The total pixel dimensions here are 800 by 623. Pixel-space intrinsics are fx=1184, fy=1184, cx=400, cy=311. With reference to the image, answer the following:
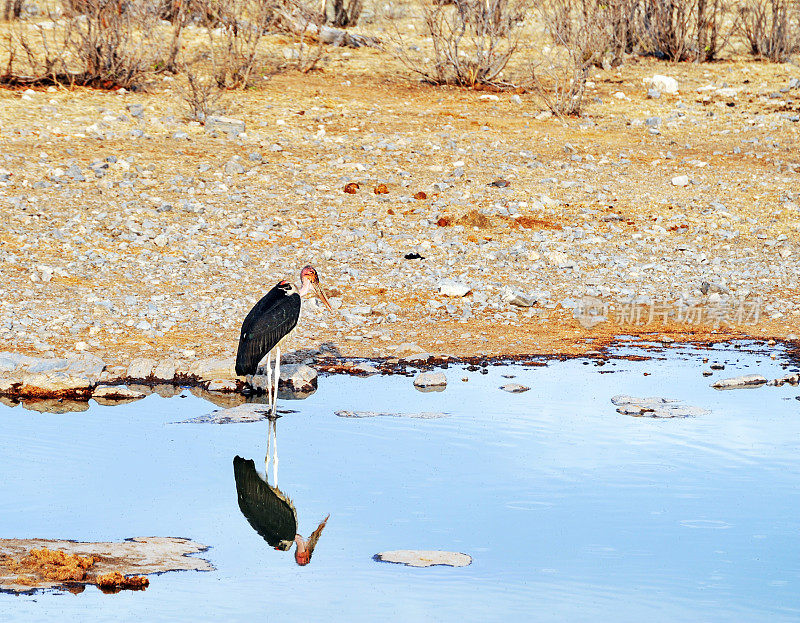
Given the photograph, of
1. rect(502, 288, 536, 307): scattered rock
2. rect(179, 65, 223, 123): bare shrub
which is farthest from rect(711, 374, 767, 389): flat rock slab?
rect(179, 65, 223, 123): bare shrub

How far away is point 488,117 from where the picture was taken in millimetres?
16719

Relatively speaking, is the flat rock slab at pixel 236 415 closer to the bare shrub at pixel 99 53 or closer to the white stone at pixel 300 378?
the white stone at pixel 300 378

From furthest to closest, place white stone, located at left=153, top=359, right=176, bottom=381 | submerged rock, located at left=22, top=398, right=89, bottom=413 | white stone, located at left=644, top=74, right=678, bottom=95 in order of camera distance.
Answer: white stone, located at left=644, top=74, right=678, bottom=95, white stone, located at left=153, top=359, right=176, bottom=381, submerged rock, located at left=22, top=398, right=89, bottom=413

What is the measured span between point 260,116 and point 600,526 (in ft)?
37.6

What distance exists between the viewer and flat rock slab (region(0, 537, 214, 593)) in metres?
4.89

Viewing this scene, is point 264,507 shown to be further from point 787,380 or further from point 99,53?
point 99,53

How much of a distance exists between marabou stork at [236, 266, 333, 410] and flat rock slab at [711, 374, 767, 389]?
3033 millimetres

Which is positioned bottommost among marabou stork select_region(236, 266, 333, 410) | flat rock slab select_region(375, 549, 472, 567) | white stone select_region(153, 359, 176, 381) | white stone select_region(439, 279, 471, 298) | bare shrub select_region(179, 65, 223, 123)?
white stone select_region(153, 359, 176, 381)

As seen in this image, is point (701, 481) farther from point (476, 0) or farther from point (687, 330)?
point (476, 0)

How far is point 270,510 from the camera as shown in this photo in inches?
238

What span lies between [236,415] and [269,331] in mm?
616

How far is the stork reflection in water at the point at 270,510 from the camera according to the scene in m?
5.52

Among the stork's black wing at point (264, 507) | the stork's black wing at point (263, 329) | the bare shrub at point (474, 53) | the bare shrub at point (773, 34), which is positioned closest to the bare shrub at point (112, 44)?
the bare shrub at point (474, 53)

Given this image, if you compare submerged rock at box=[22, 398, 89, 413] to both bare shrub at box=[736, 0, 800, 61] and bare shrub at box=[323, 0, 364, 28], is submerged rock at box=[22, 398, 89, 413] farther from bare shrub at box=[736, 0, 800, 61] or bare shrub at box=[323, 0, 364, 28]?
bare shrub at box=[736, 0, 800, 61]
